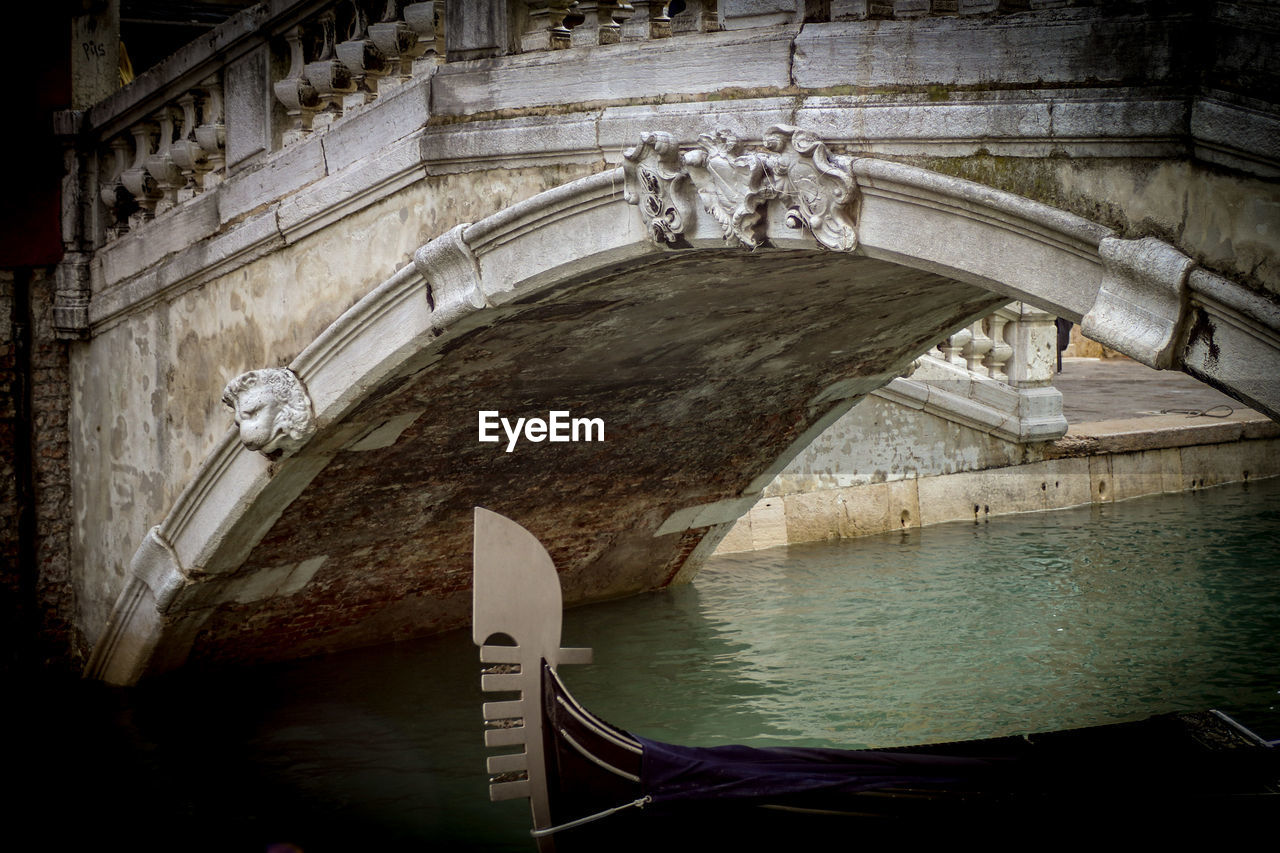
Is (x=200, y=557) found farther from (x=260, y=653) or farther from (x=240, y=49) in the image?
(x=240, y=49)

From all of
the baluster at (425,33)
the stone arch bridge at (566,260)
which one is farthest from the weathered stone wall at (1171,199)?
the baluster at (425,33)

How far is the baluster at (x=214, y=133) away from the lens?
15.1ft

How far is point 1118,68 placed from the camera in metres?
2.58

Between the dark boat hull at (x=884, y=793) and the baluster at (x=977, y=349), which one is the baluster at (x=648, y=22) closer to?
the dark boat hull at (x=884, y=793)

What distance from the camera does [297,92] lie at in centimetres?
428

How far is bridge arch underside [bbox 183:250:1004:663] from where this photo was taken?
14.3 feet

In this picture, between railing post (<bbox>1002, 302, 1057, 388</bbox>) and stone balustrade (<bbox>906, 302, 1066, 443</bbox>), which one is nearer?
stone balustrade (<bbox>906, 302, 1066, 443</bbox>)

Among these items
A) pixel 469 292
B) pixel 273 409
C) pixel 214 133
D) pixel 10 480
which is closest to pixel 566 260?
pixel 469 292

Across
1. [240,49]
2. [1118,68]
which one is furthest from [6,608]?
[1118,68]

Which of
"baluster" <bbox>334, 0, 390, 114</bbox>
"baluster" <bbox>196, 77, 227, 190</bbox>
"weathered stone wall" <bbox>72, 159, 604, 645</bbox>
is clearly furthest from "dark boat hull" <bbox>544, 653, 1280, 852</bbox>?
"baluster" <bbox>196, 77, 227, 190</bbox>

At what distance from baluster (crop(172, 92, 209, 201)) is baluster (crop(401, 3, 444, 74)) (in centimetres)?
108

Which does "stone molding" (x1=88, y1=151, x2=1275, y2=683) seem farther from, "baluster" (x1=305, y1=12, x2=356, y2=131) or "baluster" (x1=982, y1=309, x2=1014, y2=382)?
"baluster" (x1=982, y1=309, x2=1014, y2=382)

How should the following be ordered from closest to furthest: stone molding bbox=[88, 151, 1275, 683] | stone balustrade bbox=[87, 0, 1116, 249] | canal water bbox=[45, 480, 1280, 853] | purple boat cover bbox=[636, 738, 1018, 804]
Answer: stone molding bbox=[88, 151, 1275, 683]
purple boat cover bbox=[636, 738, 1018, 804]
stone balustrade bbox=[87, 0, 1116, 249]
canal water bbox=[45, 480, 1280, 853]

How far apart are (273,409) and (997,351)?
193 inches
